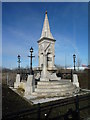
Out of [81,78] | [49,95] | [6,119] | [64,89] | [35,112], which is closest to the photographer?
[6,119]

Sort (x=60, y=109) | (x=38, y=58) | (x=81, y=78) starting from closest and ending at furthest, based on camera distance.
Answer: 1. (x=60, y=109)
2. (x=81, y=78)
3. (x=38, y=58)

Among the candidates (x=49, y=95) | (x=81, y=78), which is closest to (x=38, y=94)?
(x=49, y=95)

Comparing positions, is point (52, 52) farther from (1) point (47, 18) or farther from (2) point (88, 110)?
(2) point (88, 110)

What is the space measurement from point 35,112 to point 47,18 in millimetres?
15269

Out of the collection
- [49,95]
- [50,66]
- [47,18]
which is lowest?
[49,95]

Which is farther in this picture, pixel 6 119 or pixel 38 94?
pixel 38 94

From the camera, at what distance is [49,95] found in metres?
9.90

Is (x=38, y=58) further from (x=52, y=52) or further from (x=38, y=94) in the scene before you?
(x=38, y=94)

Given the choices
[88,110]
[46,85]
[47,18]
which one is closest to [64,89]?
[46,85]

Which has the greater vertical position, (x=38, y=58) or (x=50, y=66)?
(x=38, y=58)

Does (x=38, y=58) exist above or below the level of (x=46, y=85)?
above

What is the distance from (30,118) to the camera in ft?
16.3

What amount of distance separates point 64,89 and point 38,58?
8.34 m

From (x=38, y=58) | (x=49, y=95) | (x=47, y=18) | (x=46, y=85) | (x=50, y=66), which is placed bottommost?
(x=49, y=95)
